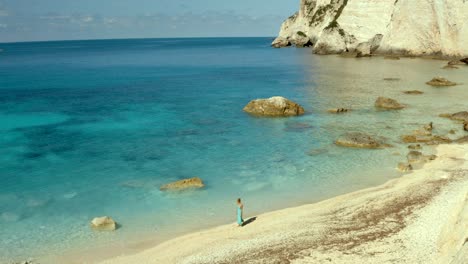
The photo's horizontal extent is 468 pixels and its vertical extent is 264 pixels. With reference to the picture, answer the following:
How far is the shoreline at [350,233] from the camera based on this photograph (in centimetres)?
1530

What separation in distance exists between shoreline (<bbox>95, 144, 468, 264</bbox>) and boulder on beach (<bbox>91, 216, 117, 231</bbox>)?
9.24ft

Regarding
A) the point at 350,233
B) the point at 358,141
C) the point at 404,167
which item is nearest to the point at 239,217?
the point at 350,233

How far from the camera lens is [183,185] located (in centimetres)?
2359

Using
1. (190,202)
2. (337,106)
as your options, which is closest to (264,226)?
(190,202)

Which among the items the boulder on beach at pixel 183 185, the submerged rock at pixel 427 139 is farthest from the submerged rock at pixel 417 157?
the boulder on beach at pixel 183 185

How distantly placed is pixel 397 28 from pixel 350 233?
270ft

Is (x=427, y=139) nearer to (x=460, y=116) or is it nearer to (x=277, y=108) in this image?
(x=460, y=116)

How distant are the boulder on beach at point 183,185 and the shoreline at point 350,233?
16.7 feet

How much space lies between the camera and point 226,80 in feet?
232

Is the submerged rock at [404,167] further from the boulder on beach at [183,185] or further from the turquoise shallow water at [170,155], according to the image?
the boulder on beach at [183,185]

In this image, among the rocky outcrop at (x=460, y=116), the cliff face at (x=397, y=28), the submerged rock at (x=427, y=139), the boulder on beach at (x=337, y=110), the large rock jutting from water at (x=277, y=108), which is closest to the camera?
the submerged rock at (x=427, y=139)

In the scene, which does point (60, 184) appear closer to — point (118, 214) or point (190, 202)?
point (118, 214)

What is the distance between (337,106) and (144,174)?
2519 cm

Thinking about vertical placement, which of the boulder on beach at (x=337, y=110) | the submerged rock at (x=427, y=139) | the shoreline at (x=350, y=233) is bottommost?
the shoreline at (x=350, y=233)
